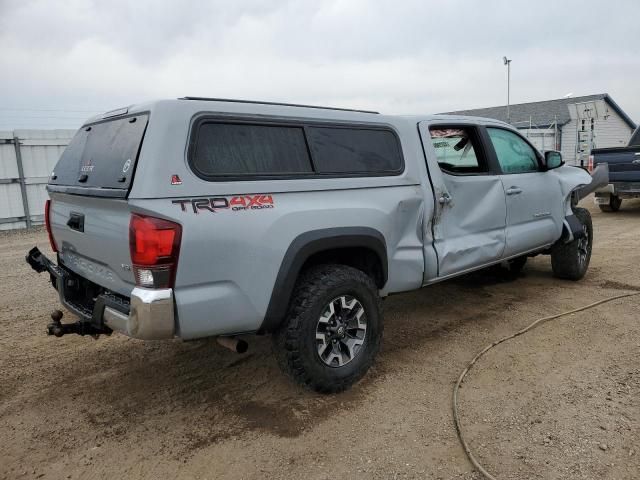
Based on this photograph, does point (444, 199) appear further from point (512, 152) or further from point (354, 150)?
point (512, 152)

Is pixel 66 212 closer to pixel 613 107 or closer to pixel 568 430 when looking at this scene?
pixel 568 430

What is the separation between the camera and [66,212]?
3404 millimetres

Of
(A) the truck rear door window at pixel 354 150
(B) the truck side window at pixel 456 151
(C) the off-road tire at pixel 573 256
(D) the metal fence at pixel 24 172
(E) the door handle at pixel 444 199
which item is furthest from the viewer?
(D) the metal fence at pixel 24 172

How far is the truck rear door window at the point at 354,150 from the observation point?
3.36 metres

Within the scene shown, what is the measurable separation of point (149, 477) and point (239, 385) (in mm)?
1056

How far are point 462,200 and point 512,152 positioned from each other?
1.16 m

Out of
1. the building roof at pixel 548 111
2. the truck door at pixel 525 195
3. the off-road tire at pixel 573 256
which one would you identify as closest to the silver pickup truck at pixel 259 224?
the truck door at pixel 525 195

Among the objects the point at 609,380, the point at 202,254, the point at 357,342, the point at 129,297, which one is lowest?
the point at 609,380

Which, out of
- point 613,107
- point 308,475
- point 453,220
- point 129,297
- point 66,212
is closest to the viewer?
point 308,475

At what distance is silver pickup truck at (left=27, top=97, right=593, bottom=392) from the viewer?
8.73 feet

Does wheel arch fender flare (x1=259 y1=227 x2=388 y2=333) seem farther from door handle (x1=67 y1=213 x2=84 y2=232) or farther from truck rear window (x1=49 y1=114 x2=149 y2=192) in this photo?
door handle (x1=67 y1=213 x2=84 y2=232)

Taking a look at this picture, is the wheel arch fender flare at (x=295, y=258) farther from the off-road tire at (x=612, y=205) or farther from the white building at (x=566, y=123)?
the white building at (x=566, y=123)

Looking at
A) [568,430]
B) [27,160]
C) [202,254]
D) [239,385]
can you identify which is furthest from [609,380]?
[27,160]

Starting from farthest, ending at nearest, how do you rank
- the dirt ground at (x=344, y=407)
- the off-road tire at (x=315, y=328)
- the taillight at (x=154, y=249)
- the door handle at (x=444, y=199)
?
the door handle at (x=444, y=199)
the off-road tire at (x=315, y=328)
the dirt ground at (x=344, y=407)
the taillight at (x=154, y=249)
